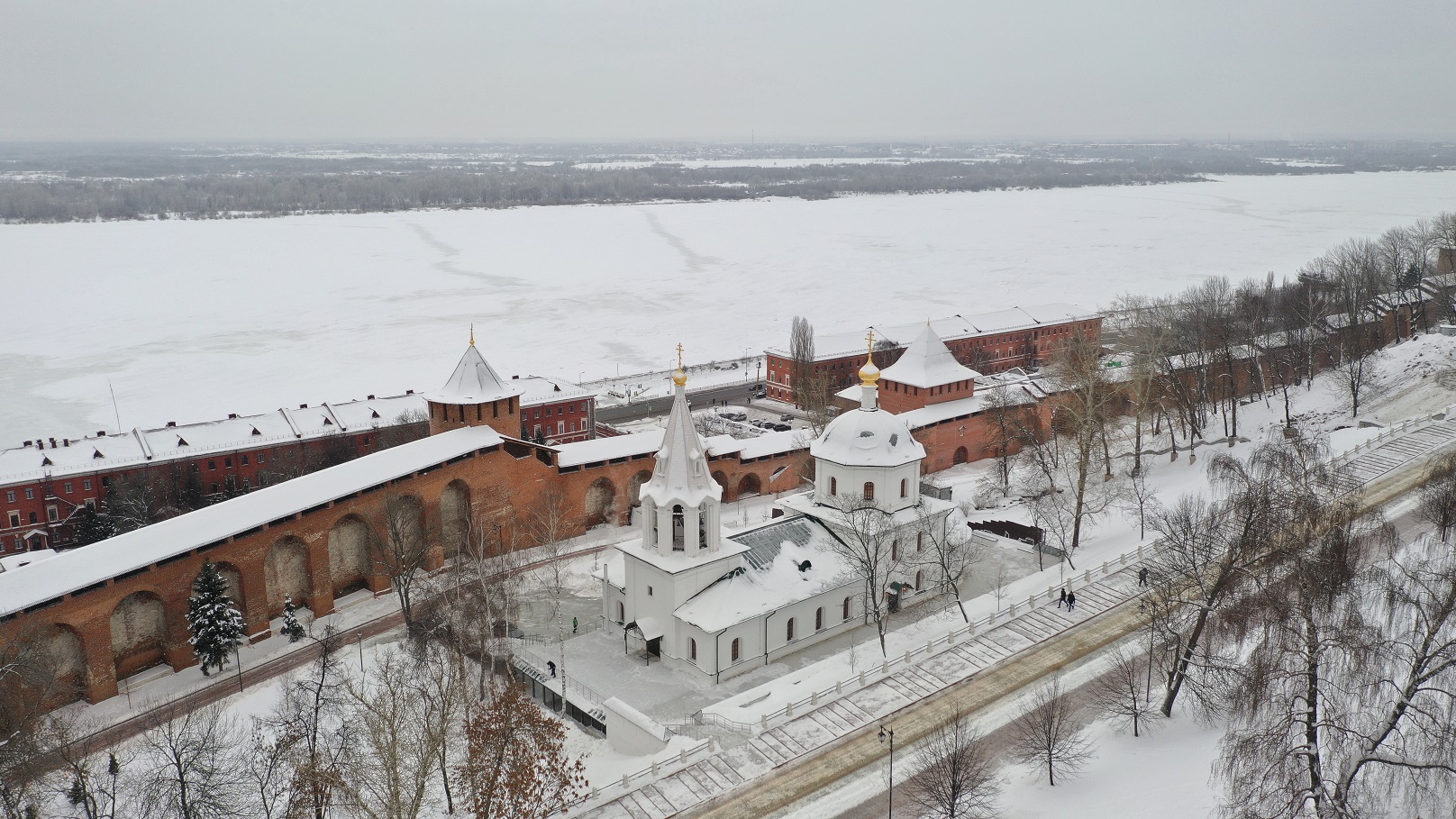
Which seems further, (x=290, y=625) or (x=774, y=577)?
(x=290, y=625)

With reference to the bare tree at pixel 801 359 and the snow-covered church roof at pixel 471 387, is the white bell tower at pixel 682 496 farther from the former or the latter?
the bare tree at pixel 801 359

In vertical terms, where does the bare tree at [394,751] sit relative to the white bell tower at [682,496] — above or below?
below

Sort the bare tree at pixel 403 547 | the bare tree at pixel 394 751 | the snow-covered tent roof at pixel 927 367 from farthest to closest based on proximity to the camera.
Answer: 1. the snow-covered tent roof at pixel 927 367
2. the bare tree at pixel 403 547
3. the bare tree at pixel 394 751

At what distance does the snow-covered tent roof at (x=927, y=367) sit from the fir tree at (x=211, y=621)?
28064 mm

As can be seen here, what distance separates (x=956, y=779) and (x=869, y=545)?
1108cm

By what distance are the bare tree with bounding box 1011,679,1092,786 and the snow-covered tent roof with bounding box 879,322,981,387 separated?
2402 centimetres

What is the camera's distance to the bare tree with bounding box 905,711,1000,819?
18.2m

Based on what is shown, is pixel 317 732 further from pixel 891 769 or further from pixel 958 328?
pixel 958 328

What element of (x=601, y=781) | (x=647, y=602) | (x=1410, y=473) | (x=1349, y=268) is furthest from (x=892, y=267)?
(x=601, y=781)

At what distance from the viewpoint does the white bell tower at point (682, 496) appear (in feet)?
86.3

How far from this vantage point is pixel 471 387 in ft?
120

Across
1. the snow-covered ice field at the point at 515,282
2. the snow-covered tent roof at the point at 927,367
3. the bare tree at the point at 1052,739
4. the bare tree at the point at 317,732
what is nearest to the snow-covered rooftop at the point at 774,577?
the bare tree at the point at 1052,739

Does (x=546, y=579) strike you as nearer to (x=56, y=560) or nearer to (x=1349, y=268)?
(x=56, y=560)

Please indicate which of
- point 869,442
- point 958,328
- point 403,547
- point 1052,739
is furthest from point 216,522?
point 958,328
